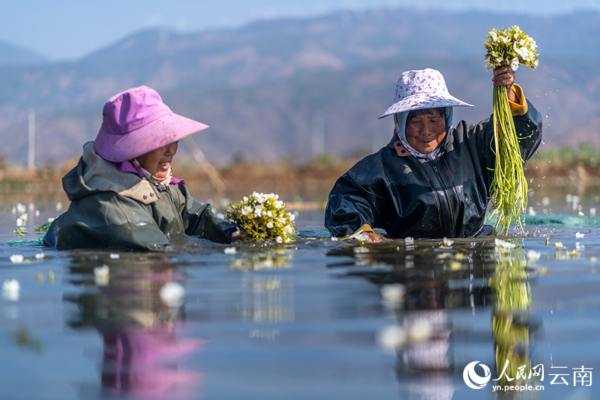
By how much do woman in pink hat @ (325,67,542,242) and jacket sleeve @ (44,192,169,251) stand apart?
168 cm

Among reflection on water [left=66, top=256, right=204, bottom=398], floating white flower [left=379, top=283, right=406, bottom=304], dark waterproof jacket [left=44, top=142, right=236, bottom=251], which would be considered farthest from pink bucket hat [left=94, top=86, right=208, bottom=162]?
floating white flower [left=379, top=283, right=406, bottom=304]

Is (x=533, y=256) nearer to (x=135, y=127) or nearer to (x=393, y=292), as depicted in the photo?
(x=393, y=292)

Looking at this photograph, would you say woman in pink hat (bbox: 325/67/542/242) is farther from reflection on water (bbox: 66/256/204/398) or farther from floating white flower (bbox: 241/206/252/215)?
reflection on water (bbox: 66/256/204/398)

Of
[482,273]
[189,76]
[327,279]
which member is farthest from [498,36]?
[189,76]

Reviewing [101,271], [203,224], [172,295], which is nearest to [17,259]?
[101,271]

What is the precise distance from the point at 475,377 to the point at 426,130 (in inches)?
152

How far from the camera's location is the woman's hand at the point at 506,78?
594 cm

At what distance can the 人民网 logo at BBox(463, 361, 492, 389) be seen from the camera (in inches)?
94.6

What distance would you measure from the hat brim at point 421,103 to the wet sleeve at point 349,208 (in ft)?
2.40

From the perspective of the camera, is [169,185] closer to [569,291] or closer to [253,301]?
[253,301]

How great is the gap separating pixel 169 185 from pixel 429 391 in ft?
13.0

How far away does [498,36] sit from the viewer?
5.82 meters

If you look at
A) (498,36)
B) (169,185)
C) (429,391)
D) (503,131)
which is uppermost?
(498,36)

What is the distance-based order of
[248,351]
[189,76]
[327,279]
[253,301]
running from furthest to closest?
[189,76], [327,279], [253,301], [248,351]
